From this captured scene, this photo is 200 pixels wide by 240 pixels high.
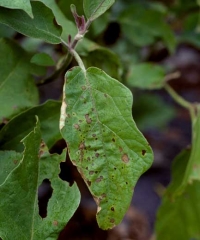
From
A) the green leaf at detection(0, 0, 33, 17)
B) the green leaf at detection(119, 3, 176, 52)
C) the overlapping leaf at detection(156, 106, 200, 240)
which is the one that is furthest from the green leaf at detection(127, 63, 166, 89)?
the green leaf at detection(0, 0, 33, 17)

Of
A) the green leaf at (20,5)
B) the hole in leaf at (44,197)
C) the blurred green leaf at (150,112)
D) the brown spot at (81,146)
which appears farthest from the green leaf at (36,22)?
the blurred green leaf at (150,112)

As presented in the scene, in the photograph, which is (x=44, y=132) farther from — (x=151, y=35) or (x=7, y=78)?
(x=151, y=35)

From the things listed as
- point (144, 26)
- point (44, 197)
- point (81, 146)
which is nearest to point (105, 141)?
point (81, 146)

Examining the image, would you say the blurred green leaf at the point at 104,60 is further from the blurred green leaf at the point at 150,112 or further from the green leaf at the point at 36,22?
the blurred green leaf at the point at 150,112

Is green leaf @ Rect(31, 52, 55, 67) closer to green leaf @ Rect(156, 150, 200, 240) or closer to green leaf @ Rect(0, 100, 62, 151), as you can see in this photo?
green leaf @ Rect(0, 100, 62, 151)

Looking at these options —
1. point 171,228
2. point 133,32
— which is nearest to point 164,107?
point 133,32

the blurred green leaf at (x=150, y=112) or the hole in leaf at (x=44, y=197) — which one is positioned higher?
the hole in leaf at (x=44, y=197)

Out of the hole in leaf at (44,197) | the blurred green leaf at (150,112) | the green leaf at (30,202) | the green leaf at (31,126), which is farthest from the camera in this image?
the blurred green leaf at (150,112)

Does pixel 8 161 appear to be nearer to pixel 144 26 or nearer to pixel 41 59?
pixel 41 59
